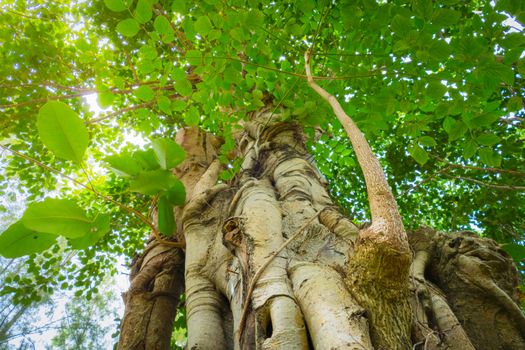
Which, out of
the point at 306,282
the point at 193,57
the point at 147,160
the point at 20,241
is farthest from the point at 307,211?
the point at 20,241

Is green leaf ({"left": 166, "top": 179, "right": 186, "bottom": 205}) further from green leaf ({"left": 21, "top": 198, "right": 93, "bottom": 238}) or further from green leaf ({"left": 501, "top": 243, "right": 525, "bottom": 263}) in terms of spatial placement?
green leaf ({"left": 501, "top": 243, "right": 525, "bottom": 263})

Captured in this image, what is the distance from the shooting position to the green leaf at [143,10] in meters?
1.32

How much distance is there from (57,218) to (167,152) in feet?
1.63

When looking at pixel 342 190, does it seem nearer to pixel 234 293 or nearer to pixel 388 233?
pixel 234 293

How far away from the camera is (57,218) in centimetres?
120

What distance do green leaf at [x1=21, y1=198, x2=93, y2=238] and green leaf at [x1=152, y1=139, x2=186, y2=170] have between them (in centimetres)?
37

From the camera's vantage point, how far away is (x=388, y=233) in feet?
2.57

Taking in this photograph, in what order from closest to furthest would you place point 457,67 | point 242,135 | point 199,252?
point 457,67 → point 199,252 → point 242,135

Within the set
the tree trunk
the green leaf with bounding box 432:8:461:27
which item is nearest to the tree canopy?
the green leaf with bounding box 432:8:461:27

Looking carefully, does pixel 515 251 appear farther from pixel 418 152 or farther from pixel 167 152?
pixel 167 152

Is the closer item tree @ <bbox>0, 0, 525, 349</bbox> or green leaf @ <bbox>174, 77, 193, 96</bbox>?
tree @ <bbox>0, 0, 525, 349</bbox>

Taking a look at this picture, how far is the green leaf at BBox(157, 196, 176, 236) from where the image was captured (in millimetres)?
1666

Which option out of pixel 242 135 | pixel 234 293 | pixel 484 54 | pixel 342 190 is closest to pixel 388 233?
pixel 234 293

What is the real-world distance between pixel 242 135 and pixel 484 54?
211cm
